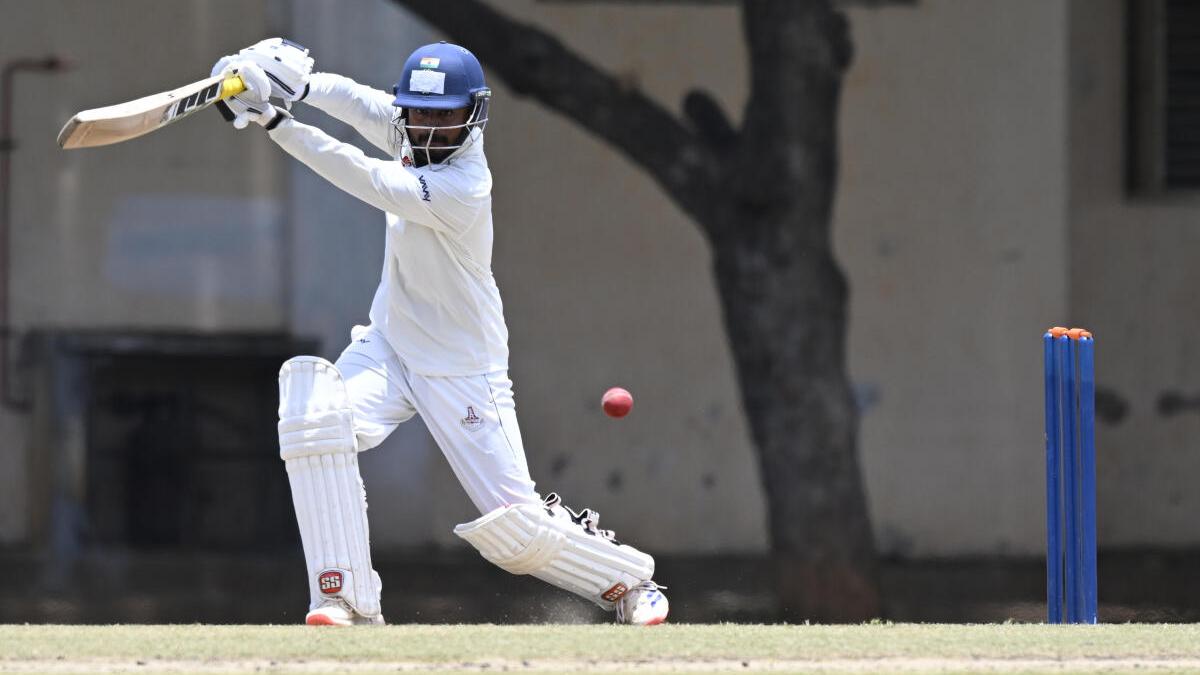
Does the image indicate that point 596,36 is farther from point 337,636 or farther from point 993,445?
point 337,636

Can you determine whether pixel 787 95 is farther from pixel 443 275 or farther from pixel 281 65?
pixel 281 65

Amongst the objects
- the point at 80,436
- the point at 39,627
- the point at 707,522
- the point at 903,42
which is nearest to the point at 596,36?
the point at 903,42

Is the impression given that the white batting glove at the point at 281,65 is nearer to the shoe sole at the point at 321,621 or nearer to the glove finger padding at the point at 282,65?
the glove finger padding at the point at 282,65

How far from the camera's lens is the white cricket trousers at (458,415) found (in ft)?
18.7

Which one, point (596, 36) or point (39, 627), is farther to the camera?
point (596, 36)

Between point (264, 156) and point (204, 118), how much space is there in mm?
323

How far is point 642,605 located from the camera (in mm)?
5914

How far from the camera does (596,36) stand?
10828mm

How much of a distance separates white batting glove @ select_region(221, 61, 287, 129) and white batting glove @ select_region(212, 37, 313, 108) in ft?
0.22

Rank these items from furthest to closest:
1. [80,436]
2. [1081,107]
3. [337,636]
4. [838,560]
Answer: [1081,107] < [80,436] < [838,560] < [337,636]

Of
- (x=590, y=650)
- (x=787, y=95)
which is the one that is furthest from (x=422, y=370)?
(x=787, y=95)

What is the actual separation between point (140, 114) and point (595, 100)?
14.3ft

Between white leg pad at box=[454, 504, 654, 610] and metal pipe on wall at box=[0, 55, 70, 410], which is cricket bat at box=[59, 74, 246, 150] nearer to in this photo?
white leg pad at box=[454, 504, 654, 610]

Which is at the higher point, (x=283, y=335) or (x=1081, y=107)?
(x=1081, y=107)
